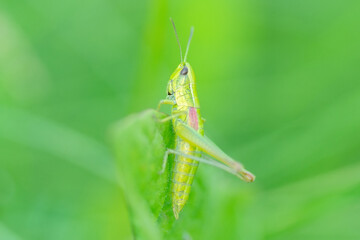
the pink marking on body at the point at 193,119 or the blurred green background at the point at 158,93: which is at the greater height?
the blurred green background at the point at 158,93

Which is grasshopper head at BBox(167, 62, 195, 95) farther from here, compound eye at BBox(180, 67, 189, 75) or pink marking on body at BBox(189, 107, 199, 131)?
pink marking on body at BBox(189, 107, 199, 131)

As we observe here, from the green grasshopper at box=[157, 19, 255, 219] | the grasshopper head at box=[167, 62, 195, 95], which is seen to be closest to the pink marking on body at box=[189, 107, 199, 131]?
the green grasshopper at box=[157, 19, 255, 219]

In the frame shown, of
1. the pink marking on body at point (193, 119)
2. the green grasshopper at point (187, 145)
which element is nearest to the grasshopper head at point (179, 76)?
the green grasshopper at point (187, 145)

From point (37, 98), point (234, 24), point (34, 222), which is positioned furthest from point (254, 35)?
point (34, 222)

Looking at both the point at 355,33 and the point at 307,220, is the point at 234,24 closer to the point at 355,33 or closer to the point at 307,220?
the point at 355,33

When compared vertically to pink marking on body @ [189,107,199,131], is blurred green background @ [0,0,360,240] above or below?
above

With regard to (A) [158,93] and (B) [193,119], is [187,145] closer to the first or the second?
(B) [193,119]

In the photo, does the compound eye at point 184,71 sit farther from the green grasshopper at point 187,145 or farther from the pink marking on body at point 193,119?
the pink marking on body at point 193,119
